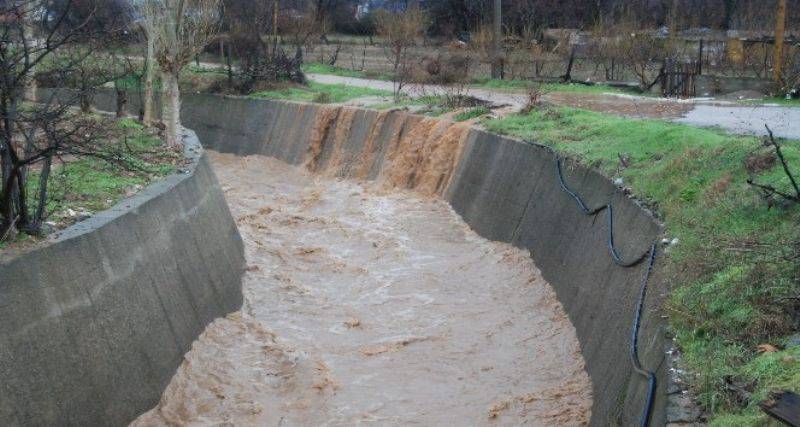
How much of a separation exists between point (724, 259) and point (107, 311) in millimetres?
5539

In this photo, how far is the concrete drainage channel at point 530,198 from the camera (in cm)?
812

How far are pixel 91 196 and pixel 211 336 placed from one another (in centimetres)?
219

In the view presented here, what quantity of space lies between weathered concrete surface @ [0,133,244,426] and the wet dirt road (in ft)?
1.29

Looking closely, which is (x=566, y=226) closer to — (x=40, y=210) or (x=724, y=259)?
(x=724, y=259)

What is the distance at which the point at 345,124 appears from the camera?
25.6m

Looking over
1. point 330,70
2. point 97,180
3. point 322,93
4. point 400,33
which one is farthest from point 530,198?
point 330,70

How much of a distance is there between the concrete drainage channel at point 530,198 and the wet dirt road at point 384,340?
435 mm

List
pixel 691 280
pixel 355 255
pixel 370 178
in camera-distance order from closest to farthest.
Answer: pixel 691 280
pixel 355 255
pixel 370 178

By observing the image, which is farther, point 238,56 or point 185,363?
point 238,56

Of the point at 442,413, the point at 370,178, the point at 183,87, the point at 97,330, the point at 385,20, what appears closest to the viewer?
the point at 97,330

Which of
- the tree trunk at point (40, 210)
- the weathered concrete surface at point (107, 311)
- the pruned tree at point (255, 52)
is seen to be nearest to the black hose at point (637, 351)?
the weathered concrete surface at point (107, 311)

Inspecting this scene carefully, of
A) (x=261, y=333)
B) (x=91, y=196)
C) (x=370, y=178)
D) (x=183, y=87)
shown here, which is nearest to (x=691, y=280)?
(x=261, y=333)

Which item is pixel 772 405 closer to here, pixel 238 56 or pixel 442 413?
pixel 442 413

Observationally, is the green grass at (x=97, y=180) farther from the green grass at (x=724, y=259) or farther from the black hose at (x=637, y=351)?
the green grass at (x=724, y=259)
